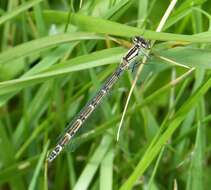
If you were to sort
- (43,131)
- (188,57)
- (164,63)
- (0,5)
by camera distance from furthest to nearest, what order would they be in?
(0,5) < (43,131) < (164,63) < (188,57)

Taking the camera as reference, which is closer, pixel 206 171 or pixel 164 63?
pixel 164 63

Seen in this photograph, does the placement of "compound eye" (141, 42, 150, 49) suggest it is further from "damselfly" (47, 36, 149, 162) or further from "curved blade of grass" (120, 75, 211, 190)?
"curved blade of grass" (120, 75, 211, 190)

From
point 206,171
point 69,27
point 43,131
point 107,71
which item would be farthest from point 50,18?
point 206,171

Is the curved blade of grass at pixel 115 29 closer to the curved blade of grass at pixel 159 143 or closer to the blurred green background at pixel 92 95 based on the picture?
the blurred green background at pixel 92 95

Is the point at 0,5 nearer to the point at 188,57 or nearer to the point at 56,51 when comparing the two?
the point at 56,51

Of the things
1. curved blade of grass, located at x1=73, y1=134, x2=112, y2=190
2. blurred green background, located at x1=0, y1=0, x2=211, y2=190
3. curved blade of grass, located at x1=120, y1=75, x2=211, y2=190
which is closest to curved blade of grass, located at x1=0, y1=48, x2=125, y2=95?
blurred green background, located at x1=0, y1=0, x2=211, y2=190

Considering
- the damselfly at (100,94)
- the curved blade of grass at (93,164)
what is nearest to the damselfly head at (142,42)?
the damselfly at (100,94)
